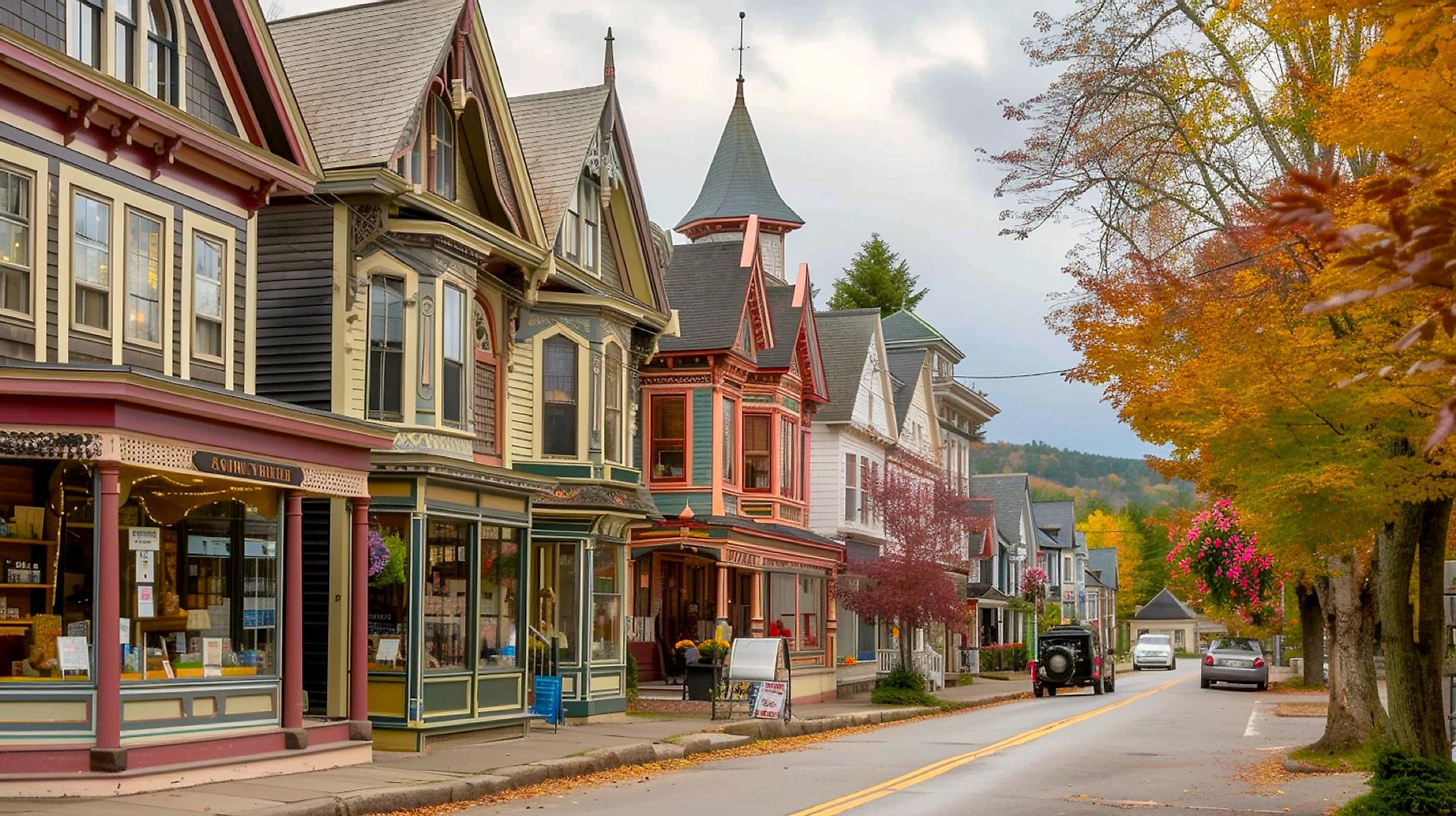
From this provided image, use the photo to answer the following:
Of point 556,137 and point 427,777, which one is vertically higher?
point 556,137

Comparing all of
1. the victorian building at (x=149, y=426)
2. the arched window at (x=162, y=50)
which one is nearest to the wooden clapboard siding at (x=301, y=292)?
the victorian building at (x=149, y=426)

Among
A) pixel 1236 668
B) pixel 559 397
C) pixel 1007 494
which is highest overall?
pixel 559 397

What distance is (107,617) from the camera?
15047mm

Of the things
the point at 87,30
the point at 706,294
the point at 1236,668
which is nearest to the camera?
the point at 87,30

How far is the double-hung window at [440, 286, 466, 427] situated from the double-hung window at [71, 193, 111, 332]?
6032 mm

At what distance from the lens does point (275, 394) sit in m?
21.7

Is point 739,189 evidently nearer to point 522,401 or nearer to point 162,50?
point 522,401

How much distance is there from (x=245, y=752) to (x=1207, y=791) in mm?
11038

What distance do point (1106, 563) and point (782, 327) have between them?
94.9 m

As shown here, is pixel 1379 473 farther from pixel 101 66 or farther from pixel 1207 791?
pixel 101 66

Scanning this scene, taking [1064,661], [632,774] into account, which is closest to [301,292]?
[632,774]

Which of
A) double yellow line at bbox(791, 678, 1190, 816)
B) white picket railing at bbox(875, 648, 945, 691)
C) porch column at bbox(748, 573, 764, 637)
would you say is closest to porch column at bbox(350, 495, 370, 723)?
double yellow line at bbox(791, 678, 1190, 816)

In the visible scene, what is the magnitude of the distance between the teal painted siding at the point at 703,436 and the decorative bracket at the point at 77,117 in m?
20.8

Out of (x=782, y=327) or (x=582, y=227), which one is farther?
(x=782, y=327)
